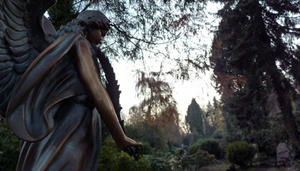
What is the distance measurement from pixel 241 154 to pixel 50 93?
546 inches

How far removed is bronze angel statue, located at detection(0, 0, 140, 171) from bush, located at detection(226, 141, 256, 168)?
44.4 feet

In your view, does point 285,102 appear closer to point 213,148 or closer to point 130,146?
point 213,148

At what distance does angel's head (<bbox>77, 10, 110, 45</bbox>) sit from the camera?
151 centimetres

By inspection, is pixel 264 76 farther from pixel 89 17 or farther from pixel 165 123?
pixel 89 17

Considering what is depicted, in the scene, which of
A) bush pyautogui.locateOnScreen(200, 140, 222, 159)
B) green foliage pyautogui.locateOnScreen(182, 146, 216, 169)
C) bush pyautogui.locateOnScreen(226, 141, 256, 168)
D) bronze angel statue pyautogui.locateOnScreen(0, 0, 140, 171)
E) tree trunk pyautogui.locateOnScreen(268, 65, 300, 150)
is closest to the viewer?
bronze angel statue pyautogui.locateOnScreen(0, 0, 140, 171)

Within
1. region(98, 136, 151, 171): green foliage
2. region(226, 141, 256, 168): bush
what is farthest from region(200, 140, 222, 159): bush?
region(98, 136, 151, 171): green foliage

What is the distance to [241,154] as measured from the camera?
13883mm

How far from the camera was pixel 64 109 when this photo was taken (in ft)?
4.43

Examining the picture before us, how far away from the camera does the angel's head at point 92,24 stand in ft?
4.97

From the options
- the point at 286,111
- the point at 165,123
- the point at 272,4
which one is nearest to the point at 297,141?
the point at 286,111

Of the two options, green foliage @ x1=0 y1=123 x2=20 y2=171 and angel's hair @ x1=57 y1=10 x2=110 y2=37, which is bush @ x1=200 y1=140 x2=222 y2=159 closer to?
green foliage @ x1=0 y1=123 x2=20 y2=171

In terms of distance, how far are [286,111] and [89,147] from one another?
44.9ft

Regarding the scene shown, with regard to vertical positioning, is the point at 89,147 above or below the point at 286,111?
below

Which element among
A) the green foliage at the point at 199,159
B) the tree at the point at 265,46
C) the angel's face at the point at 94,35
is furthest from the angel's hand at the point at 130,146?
the tree at the point at 265,46
